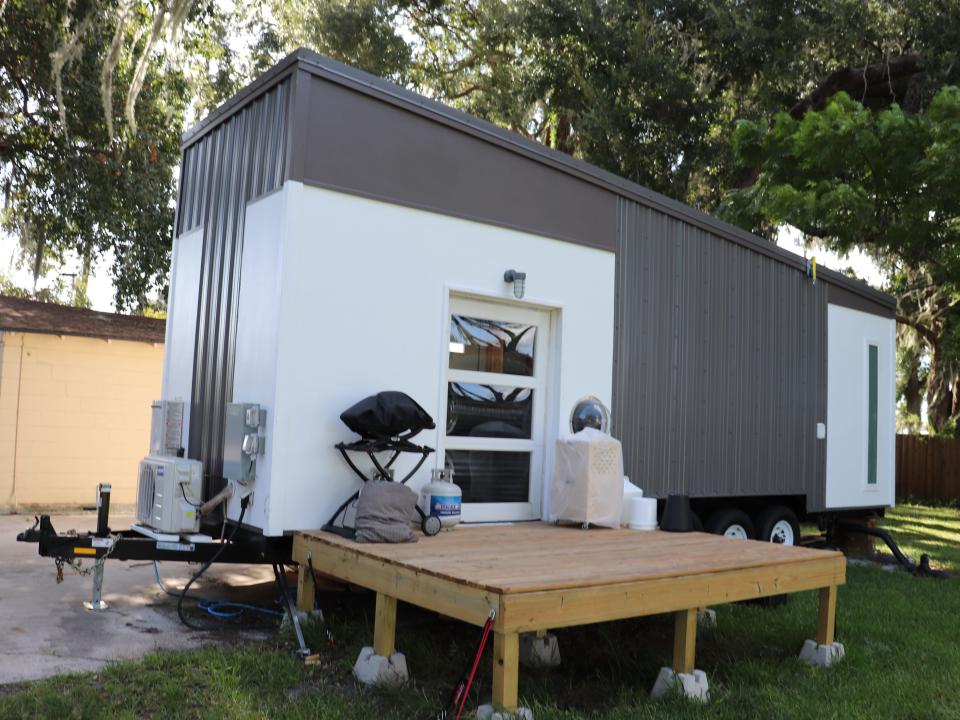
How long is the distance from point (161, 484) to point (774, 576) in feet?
11.9

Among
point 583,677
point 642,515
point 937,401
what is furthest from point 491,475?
point 937,401

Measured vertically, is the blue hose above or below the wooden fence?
below

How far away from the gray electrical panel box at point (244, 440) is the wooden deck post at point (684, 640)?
247 cm

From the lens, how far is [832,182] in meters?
10.2

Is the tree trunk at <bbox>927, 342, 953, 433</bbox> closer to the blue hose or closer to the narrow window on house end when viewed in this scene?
the narrow window on house end

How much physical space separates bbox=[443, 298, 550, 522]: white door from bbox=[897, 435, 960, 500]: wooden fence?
46.5 feet

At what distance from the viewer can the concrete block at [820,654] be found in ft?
16.2

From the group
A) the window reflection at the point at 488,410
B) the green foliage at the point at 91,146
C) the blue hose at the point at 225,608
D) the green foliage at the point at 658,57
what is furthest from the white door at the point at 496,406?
the green foliage at the point at 658,57

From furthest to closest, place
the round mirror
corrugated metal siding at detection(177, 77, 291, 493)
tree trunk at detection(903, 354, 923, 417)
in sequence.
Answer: tree trunk at detection(903, 354, 923, 417) → the round mirror → corrugated metal siding at detection(177, 77, 291, 493)

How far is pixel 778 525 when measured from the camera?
26.6 ft

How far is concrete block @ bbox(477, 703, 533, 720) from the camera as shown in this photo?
11.4 ft

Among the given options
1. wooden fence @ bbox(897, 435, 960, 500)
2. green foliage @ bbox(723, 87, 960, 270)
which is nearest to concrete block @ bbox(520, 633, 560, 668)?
green foliage @ bbox(723, 87, 960, 270)

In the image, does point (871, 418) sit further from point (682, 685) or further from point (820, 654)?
point (682, 685)

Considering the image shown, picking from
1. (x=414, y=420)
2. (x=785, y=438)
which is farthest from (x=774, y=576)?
(x=785, y=438)
